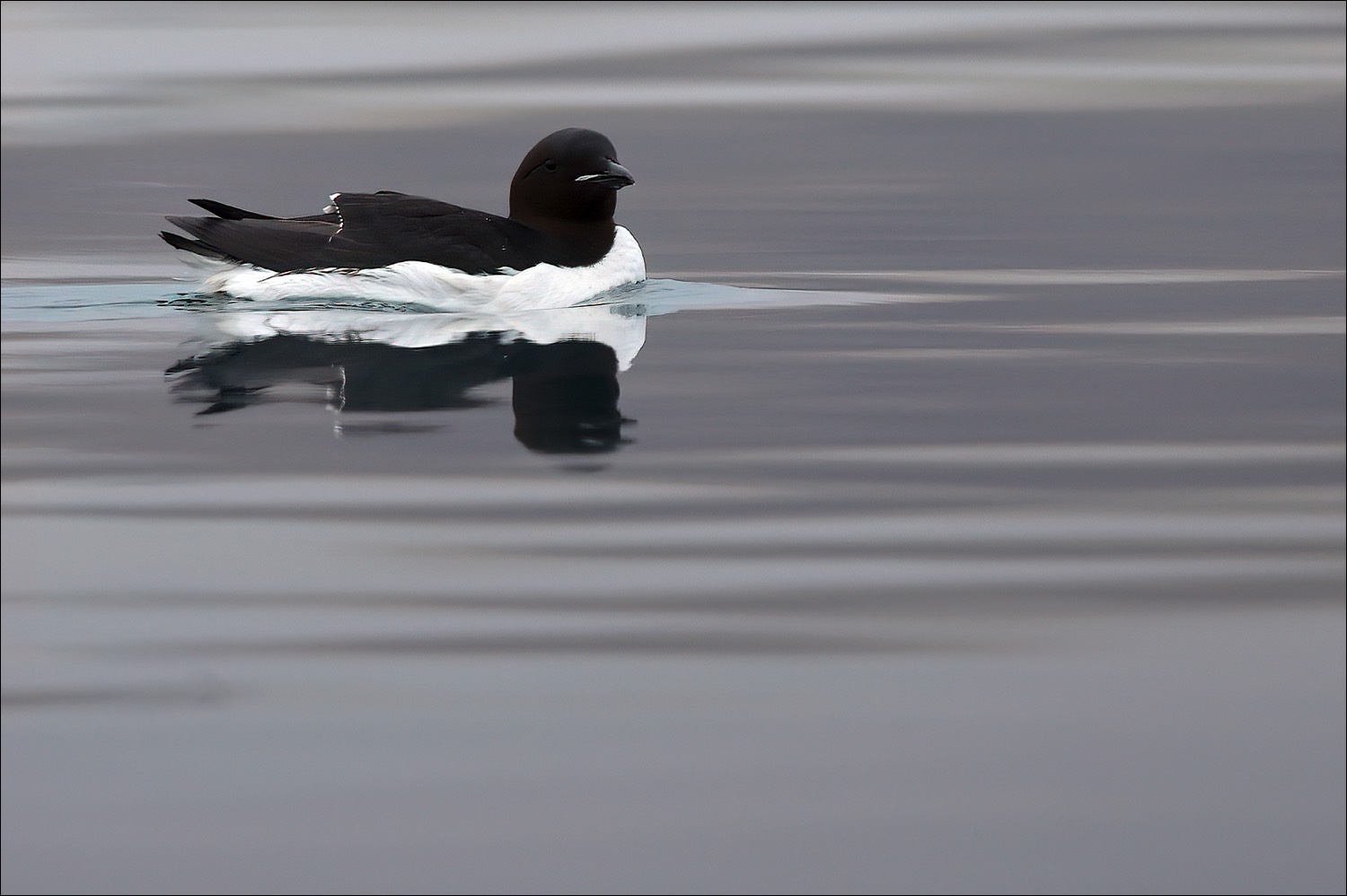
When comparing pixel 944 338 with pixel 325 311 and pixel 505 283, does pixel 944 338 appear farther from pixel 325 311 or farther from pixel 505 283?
pixel 325 311

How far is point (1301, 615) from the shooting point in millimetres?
3895

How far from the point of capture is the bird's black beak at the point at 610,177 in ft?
26.5

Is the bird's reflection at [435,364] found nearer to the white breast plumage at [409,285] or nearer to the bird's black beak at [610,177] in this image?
the white breast plumage at [409,285]

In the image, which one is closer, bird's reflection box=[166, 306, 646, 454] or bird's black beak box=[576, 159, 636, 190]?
bird's reflection box=[166, 306, 646, 454]

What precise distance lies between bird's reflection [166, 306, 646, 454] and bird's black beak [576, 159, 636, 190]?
1.63ft

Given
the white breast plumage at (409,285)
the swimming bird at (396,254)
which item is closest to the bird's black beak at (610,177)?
the swimming bird at (396,254)

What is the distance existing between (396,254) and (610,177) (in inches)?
36.6

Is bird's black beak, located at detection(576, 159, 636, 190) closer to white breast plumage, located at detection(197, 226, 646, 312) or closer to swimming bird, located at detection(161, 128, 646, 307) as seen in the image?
swimming bird, located at detection(161, 128, 646, 307)

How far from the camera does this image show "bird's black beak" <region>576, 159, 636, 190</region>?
8.08m

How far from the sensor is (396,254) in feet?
25.3

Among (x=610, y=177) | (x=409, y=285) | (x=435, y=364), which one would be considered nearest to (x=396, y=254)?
(x=409, y=285)

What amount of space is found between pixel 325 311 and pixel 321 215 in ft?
1.59

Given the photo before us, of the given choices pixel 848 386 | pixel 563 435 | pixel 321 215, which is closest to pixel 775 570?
pixel 563 435

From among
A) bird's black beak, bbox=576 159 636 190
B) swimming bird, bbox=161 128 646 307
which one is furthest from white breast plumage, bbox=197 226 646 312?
bird's black beak, bbox=576 159 636 190
